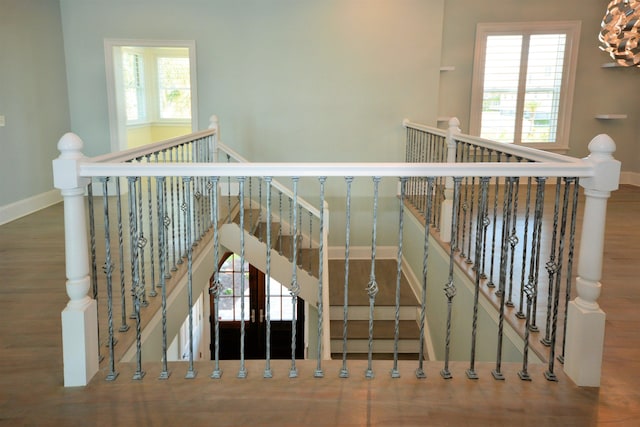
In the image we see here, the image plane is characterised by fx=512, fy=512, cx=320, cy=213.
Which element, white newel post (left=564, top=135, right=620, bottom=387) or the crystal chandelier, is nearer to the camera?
white newel post (left=564, top=135, right=620, bottom=387)

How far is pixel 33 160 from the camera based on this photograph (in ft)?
19.6

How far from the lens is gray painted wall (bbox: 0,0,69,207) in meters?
5.44

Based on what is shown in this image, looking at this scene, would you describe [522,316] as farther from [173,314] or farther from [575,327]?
[173,314]

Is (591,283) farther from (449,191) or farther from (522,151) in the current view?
(449,191)

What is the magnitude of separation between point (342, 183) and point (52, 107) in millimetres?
3986

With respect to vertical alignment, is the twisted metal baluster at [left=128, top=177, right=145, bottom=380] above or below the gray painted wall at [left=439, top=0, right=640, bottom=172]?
below

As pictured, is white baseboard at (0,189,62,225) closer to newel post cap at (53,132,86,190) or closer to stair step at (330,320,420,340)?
stair step at (330,320,420,340)

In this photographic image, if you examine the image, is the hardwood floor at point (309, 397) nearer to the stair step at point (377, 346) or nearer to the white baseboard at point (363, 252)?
the stair step at point (377, 346)

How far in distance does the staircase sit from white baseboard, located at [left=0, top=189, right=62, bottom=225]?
90.7 inches

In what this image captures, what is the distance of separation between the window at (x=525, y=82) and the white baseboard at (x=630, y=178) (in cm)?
118

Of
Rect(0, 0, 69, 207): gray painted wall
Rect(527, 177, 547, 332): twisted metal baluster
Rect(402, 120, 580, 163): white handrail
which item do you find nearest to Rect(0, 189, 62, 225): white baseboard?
Rect(0, 0, 69, 207): gray painted wall

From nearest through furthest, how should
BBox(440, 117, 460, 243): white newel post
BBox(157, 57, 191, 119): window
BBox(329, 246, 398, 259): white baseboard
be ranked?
1. BBox(440, 117, 460, 243): white newel post
2. BBox(329, 246, 398, 259): white baseboard
3. BBox(157, 57, 191, 119): window

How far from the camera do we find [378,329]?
6.11 meters

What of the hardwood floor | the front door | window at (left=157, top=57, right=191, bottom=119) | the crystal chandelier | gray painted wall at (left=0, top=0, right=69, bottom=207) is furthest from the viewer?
window at (left=157, top=57, right=191, bottom=119)
